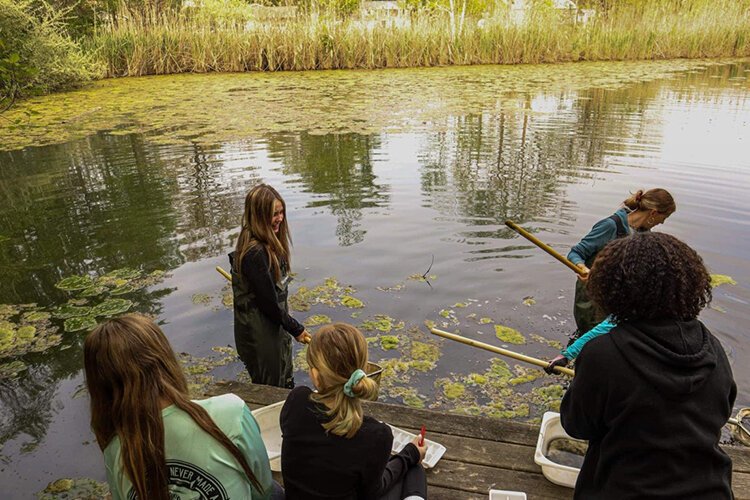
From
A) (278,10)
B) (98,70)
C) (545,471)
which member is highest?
(278,10)

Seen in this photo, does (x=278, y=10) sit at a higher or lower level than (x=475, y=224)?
higher

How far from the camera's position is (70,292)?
14.0 feet

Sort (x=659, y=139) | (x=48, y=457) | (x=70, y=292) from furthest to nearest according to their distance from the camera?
(x=659, y=139), (x=70, y=292), (x=48, y=457)

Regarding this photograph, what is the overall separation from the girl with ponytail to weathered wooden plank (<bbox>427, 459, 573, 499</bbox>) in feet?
1.86

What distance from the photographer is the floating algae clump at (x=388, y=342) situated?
370 cm

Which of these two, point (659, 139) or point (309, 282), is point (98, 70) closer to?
point (309, 282)

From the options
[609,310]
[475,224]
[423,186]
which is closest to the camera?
[609,310]

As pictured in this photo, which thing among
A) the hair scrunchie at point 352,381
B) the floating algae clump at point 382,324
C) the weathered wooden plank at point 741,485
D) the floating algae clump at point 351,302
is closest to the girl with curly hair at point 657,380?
the hair scrunchie at point 352,381

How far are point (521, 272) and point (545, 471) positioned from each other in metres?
2.74

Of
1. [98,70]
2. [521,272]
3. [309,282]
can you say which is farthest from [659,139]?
[98,70]

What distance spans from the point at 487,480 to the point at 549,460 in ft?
0.90

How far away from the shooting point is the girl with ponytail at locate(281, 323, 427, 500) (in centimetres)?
156

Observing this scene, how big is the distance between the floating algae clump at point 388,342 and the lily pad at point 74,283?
250 cm

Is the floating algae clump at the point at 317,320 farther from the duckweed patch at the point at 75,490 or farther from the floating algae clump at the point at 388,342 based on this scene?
the duckweed patch at the point at 75,490
